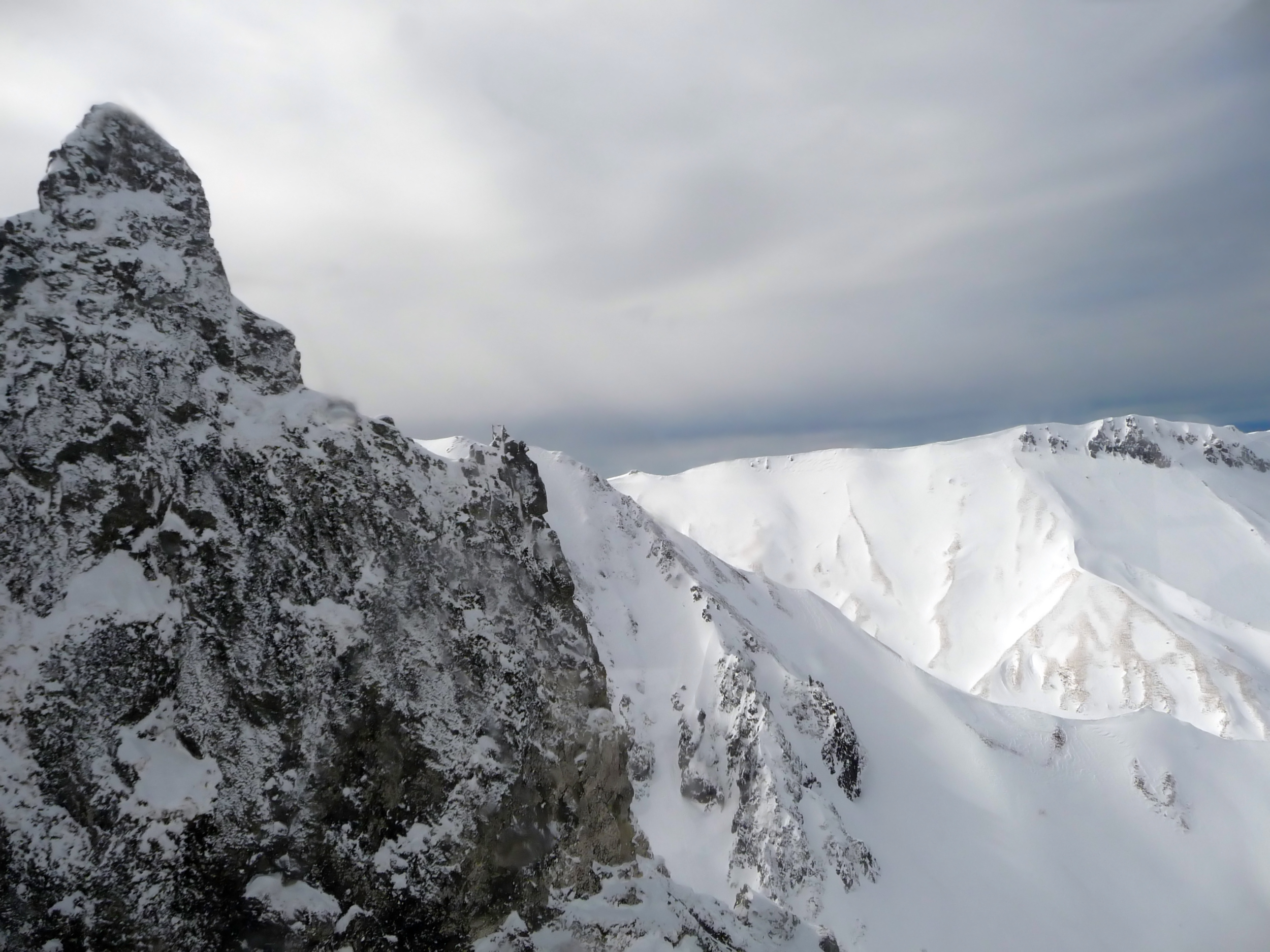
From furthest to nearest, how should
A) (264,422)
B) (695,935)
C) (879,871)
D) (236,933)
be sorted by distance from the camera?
(879,871) → (695,935) → (264,422) → (236,933)

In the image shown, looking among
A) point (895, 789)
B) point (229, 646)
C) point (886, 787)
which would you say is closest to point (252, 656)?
point (229, 646)

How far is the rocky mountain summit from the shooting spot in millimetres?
16781

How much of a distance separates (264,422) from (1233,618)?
711 feet

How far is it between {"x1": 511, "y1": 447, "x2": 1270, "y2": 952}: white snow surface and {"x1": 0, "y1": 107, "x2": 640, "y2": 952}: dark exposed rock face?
4385 centimetres

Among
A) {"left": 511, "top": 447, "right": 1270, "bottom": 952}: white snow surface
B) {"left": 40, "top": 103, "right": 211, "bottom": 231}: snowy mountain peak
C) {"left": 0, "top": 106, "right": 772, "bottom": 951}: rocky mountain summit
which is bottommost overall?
{"left": 511, "top": 447, "right": 1270, "bottom": 952}: white snow surface

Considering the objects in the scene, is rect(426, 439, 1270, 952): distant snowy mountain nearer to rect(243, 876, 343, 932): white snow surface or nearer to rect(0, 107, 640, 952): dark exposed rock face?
rect(0, 107, 640, 952): dark exposed rock face

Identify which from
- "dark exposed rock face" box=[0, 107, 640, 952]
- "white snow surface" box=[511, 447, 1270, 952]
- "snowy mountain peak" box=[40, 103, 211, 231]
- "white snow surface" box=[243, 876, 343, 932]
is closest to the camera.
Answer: "dark exposed rock face" box=[0, 107, 640, 952]

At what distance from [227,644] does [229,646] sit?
0.25ft

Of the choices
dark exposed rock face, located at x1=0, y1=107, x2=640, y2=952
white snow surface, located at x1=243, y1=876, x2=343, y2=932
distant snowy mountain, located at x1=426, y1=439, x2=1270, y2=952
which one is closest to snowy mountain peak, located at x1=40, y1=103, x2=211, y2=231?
dark exposed rock face, located at x1=0, y1=107, x2=640, y2=952

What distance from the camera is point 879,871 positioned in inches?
2844

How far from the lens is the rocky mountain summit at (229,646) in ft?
55.1

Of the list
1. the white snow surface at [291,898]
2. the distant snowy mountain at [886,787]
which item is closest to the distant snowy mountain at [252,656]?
the white snow surface at [291,898]

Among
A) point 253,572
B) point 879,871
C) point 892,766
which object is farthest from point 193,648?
point 892,766

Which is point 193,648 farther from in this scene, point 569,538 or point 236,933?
point 569,538
